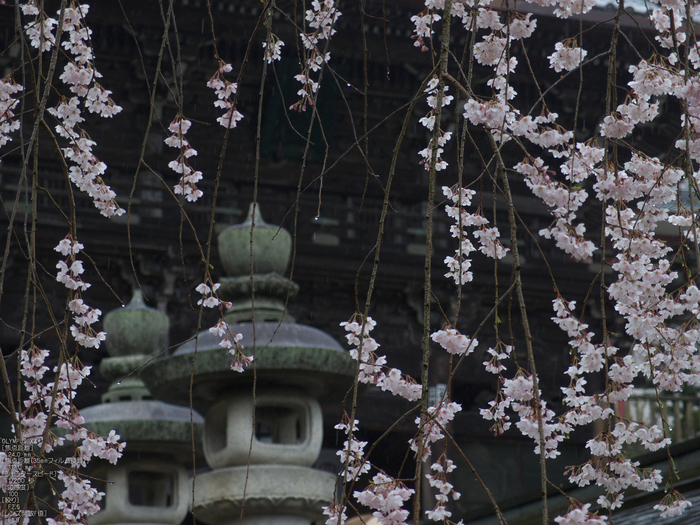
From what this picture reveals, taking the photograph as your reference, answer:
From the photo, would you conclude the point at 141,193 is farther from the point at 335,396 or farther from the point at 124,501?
the point at 335,396

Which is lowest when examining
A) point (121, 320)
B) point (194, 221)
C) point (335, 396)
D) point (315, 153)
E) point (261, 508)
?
point (261, 508)

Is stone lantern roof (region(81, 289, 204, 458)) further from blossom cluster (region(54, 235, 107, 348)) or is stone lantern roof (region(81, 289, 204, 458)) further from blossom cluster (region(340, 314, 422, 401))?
blossom cluster (region(340, 314, 422, 401))

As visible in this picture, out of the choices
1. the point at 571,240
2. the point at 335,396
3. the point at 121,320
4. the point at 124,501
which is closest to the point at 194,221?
the point at 121,320

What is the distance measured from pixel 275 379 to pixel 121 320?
1.76 meters

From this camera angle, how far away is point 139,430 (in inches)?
213

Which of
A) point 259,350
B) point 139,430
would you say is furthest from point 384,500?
point 139,430

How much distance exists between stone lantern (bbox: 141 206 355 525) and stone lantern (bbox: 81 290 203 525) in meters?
0.53

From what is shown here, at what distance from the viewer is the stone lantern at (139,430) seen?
544 cm

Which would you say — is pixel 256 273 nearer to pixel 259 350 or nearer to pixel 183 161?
pixel 259 350

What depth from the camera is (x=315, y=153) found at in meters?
10.2

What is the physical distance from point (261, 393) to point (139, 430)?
104 centimetres

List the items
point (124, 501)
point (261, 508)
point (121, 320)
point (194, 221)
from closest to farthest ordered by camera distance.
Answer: point (261, 508) → point (124, 501) → point (121, 320) → point (194, 221)

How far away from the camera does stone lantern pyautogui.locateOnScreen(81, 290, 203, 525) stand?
17.8 feet

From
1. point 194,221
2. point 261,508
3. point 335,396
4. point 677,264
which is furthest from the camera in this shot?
point 677,264
